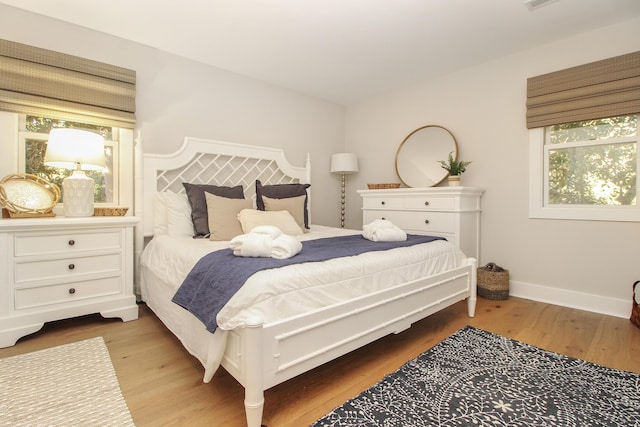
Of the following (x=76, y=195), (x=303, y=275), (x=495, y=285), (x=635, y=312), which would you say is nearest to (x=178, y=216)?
(x=76, y=195)

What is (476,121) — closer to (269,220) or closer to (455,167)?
(455,167)

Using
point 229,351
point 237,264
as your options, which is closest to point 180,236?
point 237,264

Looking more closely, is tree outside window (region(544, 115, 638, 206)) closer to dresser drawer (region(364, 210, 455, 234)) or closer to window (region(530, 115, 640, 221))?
window (region(530, 115, 640, 221))

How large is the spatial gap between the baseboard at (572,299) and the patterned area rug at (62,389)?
3304 millimetres

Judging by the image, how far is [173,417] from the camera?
1.35 meters

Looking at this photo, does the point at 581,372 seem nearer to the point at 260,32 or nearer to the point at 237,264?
the point at 237,264

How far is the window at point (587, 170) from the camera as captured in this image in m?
2.57

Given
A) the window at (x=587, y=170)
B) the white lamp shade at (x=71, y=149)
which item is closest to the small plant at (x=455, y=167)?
the window at (x=587, y=170)

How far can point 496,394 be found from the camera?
1.52 metres

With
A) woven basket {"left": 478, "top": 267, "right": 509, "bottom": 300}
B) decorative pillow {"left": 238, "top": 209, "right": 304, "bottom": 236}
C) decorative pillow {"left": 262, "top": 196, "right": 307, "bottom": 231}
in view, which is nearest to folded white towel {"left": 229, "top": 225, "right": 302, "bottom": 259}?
decorative pillow {"left": 238, "top": 209, "right": 304, "bottom": 236}

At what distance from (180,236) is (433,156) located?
2.83m

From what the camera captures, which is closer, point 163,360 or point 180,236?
point 163,360

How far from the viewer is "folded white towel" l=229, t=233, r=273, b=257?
1602mm

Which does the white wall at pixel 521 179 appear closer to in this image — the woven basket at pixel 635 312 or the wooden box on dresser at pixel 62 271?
the woven basket at pixel 635 312
